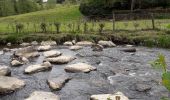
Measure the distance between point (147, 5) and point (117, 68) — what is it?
28.9 metres

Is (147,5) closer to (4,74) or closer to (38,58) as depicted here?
(38,58)

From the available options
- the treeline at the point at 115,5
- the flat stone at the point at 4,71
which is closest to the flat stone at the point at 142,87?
the flat stone at the point at 4,71

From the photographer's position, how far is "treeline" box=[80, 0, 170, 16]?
144 ft

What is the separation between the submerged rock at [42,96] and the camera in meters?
12.5

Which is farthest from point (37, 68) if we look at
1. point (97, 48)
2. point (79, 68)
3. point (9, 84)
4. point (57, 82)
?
point (97, 48)

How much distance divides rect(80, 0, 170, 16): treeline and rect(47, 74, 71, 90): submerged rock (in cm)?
2935

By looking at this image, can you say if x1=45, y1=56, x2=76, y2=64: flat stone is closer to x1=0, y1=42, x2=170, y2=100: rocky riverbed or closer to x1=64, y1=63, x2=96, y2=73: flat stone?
x1=0, y1=42, x2=170, y2=100: rocky riverbed

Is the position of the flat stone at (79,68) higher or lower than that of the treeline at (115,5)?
lower

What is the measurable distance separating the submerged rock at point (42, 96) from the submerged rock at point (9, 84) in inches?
57.1

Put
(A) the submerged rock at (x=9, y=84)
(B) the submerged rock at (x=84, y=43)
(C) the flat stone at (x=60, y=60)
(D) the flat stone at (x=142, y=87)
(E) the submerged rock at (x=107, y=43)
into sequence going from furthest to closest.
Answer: (B) the submerged rock at (x=84, y=43) → (E) the submerged rock at (x=107, y=43) → (C) the flat stone at (x=60, y=60) → (A) the submerged rock at (x=9, y=84) → (D) the flat stone at (x=142, y=87)

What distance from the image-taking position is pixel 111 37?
2722 cm

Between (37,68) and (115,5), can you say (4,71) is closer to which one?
(37,68)

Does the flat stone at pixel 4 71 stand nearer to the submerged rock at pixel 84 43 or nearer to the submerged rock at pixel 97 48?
the submerged rock at pixel 97 48

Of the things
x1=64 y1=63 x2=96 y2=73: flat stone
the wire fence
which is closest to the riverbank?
the wire fence
